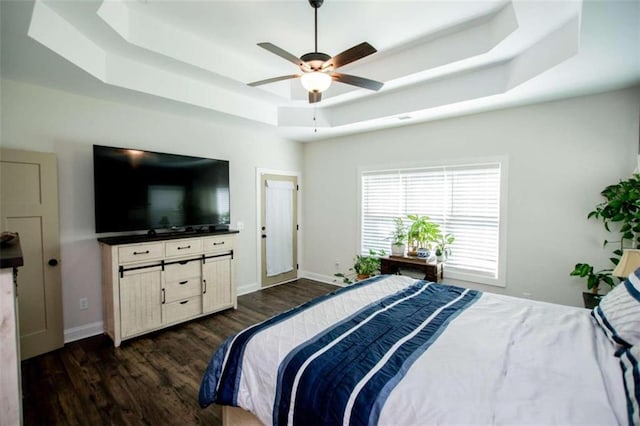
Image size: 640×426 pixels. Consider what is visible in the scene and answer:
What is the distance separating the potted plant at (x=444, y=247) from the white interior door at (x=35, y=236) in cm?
431

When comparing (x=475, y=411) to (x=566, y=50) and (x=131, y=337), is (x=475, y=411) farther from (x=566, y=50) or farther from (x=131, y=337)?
(x=131, y=337)

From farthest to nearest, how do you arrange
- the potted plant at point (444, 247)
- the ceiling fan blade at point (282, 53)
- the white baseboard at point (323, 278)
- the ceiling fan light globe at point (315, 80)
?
the white baseboard at point (323, 278)
the potted plant at point (444, 247)
the ceiling fan light globe at point (315, 80)
the ceiling fan blade at point (282, 53)

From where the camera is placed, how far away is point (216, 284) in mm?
3674

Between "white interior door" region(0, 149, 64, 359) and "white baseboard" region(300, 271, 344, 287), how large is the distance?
139 inches

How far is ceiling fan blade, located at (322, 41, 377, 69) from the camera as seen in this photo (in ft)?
6.25

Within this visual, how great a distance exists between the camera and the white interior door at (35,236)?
2551mm

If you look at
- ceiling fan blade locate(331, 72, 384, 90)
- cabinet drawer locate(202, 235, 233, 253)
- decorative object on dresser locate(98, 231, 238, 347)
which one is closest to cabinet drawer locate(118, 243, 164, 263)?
decorative object on dresser locate(98, 231, 238, 347)

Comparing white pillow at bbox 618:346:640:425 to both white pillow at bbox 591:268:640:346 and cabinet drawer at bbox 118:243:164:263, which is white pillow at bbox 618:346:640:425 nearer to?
white pillow at bbox 591:268:640:346

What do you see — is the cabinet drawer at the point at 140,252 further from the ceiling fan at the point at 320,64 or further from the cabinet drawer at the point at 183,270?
the ceiling fan at the point at 320,64

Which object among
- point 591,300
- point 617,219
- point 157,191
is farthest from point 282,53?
point 591,300

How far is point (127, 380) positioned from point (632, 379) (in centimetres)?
312

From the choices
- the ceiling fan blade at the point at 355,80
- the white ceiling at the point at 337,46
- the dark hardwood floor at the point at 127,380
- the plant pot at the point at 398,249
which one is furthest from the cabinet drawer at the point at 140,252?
the plant pot at the point at 398,249

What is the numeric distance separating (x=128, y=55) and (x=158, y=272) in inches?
87.2

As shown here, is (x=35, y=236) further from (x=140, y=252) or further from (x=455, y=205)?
(x=455, y=205)
